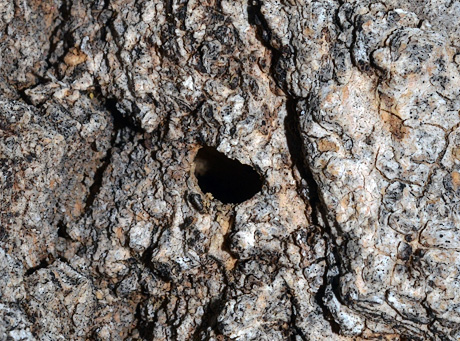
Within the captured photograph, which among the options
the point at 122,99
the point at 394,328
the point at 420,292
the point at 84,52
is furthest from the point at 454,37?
the point at 84,52

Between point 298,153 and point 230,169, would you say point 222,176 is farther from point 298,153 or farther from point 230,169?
point 298,153

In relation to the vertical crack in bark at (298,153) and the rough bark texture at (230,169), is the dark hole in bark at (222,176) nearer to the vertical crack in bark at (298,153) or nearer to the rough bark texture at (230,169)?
the rough bark texture at (230,169)

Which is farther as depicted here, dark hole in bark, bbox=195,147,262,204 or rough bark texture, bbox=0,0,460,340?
dark hole in bark, bbox=195,147,262,204

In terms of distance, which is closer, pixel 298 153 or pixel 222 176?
pixel 298 153

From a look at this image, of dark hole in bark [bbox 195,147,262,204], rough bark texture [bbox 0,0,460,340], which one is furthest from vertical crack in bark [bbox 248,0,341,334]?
dark hole in bark [bbox 195,147,262,204]

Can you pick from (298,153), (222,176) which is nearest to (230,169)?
(222,176)

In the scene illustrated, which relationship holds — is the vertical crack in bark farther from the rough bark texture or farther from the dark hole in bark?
the dark hole in bark

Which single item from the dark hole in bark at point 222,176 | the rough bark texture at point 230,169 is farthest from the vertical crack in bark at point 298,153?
the dark hole in bark at point 222,176

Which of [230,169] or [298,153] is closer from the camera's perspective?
[298,153]
